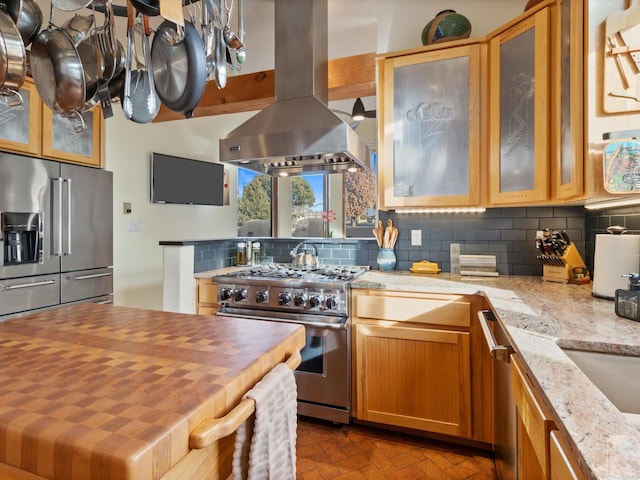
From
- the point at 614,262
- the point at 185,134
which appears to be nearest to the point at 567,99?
the point at 614,262

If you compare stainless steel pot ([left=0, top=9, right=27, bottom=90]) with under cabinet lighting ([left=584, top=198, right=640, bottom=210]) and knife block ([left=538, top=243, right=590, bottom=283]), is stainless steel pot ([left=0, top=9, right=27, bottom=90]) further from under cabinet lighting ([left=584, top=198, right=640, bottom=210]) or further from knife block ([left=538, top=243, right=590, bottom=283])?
knife block ([left=538, top=243, right=590, bottom=283])

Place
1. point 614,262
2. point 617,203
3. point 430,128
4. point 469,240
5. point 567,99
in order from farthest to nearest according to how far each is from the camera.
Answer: point 469,240 < point 430,128 < point 617,203 < point 567,99 < point 614,262

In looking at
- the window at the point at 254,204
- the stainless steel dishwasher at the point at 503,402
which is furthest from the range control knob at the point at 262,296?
the window at the point at 254,204

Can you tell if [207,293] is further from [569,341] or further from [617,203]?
[617,203]

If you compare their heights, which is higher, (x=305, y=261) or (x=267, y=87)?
(x=267, y=87)

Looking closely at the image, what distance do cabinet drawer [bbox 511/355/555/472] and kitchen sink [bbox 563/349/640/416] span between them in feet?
0.59

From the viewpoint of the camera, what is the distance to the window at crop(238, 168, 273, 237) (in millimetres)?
5574

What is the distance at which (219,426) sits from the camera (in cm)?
61

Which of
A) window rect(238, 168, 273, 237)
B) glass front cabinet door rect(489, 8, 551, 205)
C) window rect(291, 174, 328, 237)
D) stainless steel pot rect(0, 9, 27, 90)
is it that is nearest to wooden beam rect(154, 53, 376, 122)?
glass front cabinet door rect(489, 8, 551, 205)

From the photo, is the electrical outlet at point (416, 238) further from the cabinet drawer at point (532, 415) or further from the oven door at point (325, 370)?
the cabinet drawer at point (532, 415)

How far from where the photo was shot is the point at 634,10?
1.33 m

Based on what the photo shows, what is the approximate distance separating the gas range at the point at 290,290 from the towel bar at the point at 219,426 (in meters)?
1.40

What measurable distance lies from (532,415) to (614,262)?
1.00 m

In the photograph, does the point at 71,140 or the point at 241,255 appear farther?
the point at 241,255
